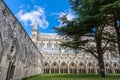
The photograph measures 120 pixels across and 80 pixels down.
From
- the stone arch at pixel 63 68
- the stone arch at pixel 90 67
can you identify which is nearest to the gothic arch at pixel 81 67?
the stone arch at pixel 90 67

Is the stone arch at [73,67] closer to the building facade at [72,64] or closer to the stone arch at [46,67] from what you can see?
the building facade at [72,64]

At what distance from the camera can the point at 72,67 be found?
41.6 meters

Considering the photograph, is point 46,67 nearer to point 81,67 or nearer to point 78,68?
point 78,68

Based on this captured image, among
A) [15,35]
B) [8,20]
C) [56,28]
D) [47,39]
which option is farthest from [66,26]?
[47,39]

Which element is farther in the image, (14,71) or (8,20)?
(14,71)

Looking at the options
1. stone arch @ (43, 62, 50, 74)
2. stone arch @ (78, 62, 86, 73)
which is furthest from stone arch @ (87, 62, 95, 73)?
stone arch @ (43, 62, 50, 74)

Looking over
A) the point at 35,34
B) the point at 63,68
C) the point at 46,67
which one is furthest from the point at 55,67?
the point at 35,34

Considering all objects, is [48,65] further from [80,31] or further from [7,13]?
[7,13]

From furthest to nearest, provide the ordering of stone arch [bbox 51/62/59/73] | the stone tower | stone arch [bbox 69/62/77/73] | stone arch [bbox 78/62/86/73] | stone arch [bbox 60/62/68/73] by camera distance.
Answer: the stone tower
stone arch [bbox 78/62/86/73]
stone arch [bbox 69/62/77/73]
stone arch [bbox 60/62/68/73]
stone arch [bbox 51/62/59/73]

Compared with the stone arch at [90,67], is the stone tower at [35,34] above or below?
above

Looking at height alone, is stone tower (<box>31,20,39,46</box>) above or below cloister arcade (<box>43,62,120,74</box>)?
above

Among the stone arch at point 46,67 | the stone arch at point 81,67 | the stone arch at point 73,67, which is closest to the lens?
the stone arch at point 46,67

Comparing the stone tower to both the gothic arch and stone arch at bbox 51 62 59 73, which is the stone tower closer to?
stone arch at bbox 51 62 59 73

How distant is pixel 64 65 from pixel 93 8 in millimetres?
32023
